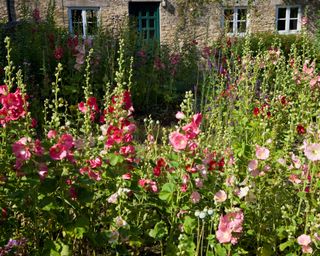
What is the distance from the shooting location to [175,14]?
46.3ft

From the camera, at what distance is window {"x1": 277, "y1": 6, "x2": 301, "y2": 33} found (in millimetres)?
14961

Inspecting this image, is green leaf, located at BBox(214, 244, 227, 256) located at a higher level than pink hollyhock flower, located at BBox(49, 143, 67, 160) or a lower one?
lower

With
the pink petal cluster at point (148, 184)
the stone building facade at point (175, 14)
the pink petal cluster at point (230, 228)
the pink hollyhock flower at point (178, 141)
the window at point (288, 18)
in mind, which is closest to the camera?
the pink petal cluster at point (230, 228)

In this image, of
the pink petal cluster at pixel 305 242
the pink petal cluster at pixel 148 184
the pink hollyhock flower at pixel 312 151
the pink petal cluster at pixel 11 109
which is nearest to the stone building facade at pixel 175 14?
the pink petal cluster at pixel 11 109

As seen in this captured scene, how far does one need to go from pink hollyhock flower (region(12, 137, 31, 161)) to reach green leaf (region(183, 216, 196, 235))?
2.39ft

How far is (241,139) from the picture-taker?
2.93 meters

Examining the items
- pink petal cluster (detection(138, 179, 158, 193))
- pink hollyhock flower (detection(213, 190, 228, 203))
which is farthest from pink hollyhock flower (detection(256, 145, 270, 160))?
pink petal cluster (detection(138, 179, 158, 193))

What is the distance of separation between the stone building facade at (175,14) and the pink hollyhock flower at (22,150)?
37.8 ft

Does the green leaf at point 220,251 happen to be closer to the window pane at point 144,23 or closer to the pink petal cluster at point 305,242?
the pink petal cluster at point 305,242

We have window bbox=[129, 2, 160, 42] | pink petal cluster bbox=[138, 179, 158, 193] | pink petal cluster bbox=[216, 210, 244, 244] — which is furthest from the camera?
window bbox=[129, 2, 160, 42]

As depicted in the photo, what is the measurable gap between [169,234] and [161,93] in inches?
186

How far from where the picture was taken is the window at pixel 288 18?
1496cm

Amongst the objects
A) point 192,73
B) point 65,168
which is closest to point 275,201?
point 65,168

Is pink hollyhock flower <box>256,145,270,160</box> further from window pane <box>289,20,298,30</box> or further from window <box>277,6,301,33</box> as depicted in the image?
window pane <box>289,20,298,30</box>
